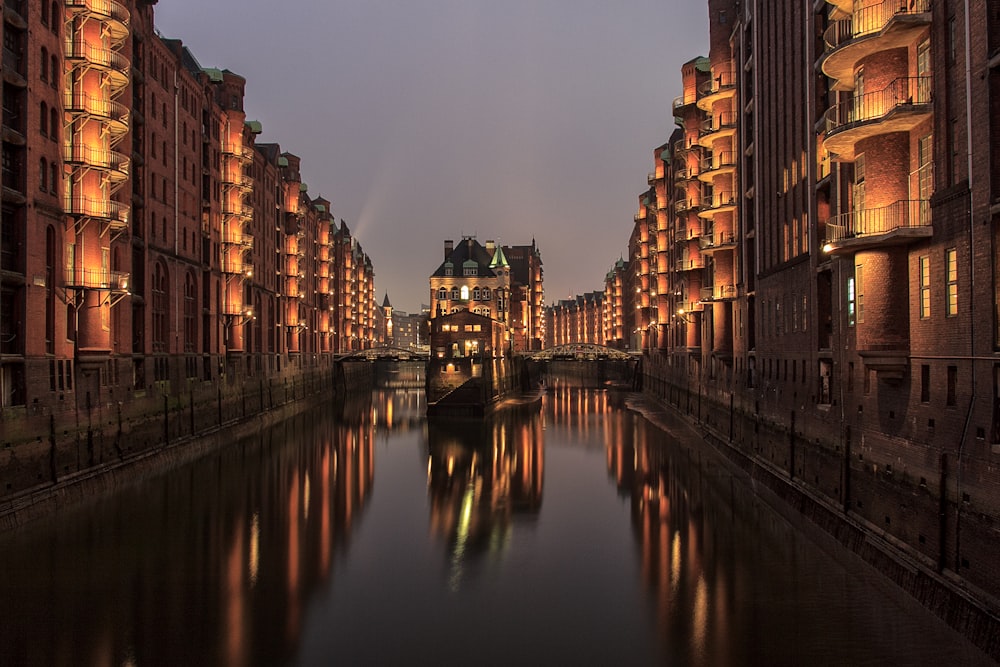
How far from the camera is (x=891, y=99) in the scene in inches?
846

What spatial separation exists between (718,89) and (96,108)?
33124mm

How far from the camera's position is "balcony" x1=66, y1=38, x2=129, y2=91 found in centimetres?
3341

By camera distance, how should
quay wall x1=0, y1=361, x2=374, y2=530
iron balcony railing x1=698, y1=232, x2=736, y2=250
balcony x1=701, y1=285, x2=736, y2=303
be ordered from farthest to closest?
iron balcony railing x1=698, y1=232, x2=736, y2=250, balcony x1=701, y1=285, x2=736, y2=303, quay wall x1=0, y1=361, x2=374, y2=530

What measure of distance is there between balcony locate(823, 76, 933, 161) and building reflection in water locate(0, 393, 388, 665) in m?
18.4

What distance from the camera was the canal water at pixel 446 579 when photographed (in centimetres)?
1766

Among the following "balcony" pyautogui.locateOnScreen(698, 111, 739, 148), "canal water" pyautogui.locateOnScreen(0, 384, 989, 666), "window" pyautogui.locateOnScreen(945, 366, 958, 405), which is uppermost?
"balcony" pyautogui.locateOnScreen(698, 111, 739, 148)

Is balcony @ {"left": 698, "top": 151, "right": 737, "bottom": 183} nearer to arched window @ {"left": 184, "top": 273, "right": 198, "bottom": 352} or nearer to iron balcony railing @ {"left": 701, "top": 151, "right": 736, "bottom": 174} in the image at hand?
iron balcony railing @ {"left": 701, "top": 151, "right": 736, "bottom": 174}

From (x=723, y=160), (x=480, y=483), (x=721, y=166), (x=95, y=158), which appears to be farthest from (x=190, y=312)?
(x=723, y=160)

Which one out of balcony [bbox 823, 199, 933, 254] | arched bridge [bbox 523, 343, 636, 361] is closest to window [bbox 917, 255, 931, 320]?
balcony [bbox 823, 199, 933, 254]

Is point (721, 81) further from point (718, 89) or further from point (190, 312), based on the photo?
point (190, 312)

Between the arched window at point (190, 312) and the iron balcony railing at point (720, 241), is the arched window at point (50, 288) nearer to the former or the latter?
the arched window at point (190, 312)

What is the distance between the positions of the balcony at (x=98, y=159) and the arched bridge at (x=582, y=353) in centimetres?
7894

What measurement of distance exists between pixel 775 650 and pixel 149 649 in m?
13.0

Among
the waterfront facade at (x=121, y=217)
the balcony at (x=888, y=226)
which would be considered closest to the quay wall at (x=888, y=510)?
the balcony at (x=888, y=226)
